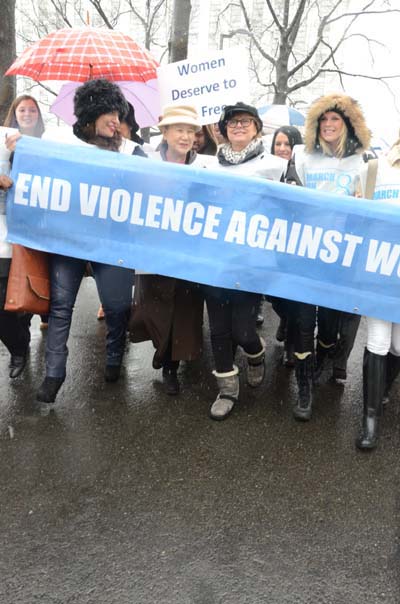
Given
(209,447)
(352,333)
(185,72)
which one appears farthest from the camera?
(185,72)

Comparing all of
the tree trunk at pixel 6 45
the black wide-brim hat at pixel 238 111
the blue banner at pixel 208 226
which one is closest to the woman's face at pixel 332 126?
the black wide-brim hat at pixel 238 111

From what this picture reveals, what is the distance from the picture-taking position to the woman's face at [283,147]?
15.8ft

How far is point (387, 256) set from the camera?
9.57 feet

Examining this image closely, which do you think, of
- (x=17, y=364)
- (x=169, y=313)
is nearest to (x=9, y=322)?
(x=17, y=364)

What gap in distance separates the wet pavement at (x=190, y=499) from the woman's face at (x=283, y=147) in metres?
2.33

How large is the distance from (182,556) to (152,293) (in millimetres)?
1698

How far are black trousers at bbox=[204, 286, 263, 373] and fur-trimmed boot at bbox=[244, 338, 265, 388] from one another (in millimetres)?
265

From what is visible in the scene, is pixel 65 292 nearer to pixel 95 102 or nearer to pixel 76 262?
pixel 76 262

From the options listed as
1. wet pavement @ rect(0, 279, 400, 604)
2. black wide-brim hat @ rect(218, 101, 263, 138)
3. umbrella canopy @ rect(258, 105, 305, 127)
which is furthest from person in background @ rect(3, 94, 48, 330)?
umbrella canopy @ rect(258, 105, 305, 127)

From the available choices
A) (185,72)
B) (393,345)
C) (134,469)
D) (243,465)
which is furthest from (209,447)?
(185,72)

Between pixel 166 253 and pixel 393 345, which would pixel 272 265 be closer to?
pixel 166 253

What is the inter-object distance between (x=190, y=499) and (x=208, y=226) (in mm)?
1567

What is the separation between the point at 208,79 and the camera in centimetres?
539

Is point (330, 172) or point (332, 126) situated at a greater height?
point (332, 126)
